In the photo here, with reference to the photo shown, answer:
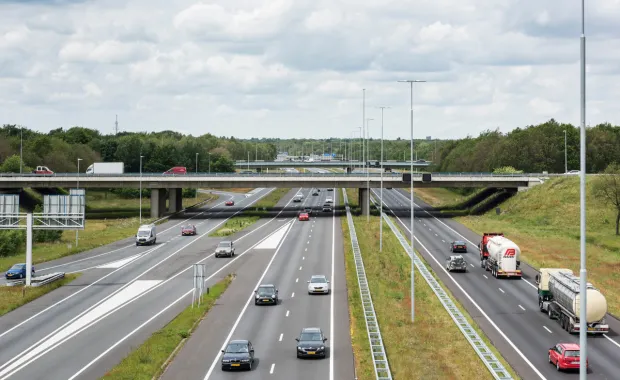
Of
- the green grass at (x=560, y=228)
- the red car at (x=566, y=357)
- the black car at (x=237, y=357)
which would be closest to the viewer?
the black car at (x=237, y=357)

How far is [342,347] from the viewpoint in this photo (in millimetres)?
44844

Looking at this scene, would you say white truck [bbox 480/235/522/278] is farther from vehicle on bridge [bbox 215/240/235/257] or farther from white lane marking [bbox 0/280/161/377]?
white lane marking [bbox 0/280/161/377]

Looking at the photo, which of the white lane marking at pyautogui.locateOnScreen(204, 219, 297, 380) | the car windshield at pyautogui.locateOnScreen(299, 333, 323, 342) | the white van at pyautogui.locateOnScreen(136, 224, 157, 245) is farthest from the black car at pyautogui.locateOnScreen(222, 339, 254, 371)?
the white van at pyautogui.locateOnScreen(136, 224, 157, 245)

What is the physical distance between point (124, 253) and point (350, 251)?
2514 cm

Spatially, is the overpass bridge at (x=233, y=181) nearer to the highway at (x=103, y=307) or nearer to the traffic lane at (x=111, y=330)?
the highway at (x=103, y=307)

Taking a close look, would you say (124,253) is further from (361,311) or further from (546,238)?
(546,238)

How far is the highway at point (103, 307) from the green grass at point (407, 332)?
12.5 metres

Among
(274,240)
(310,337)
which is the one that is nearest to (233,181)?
(274,240)

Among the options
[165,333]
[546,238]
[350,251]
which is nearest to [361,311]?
[165,333]

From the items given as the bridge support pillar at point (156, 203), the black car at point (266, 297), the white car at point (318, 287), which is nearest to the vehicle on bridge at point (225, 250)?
the white car at point (318, 287)

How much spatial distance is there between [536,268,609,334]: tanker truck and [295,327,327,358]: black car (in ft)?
50.4

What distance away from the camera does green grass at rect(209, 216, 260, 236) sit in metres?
110

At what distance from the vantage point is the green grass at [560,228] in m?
77.8

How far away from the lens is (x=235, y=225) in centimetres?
12044
